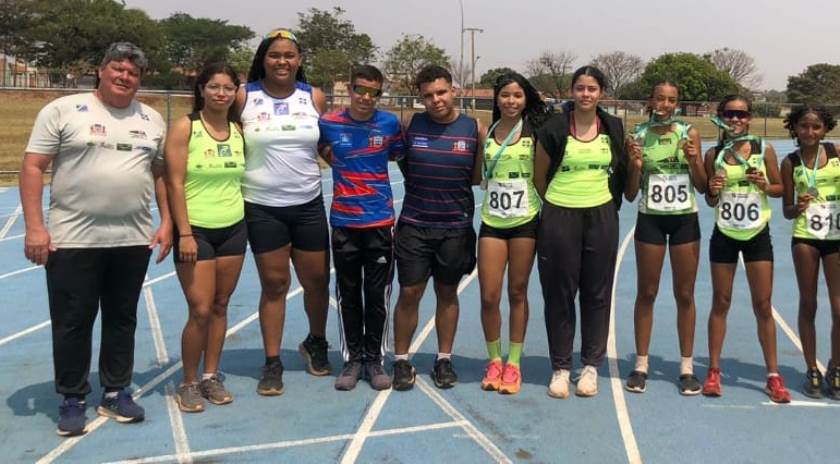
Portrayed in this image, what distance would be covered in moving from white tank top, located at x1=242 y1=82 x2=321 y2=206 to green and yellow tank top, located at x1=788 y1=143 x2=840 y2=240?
2.88 m

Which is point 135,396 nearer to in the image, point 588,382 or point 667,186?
point 588,382

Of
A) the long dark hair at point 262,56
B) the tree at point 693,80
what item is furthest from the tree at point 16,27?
the long dark hair at point 262,56

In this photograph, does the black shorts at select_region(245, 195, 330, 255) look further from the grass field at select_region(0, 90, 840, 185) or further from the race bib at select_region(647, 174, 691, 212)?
the grass field at select_region(0, 90, 840, 185)

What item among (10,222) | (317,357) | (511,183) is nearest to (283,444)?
(317,357)

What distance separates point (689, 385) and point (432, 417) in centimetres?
159

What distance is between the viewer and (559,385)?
4289 mm

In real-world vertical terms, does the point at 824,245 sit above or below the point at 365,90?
below

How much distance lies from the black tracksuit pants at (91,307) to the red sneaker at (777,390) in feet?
12.0

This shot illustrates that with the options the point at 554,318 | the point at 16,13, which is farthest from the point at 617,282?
the point at 16,13

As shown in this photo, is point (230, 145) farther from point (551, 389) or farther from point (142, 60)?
point (551, 389)

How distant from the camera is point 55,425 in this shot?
12.5 ft

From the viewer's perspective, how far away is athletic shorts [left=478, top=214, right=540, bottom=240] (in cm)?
420

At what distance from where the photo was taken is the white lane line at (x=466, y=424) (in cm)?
352

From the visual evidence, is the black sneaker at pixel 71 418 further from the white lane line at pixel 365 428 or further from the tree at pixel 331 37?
the tree at pixel 331 37
